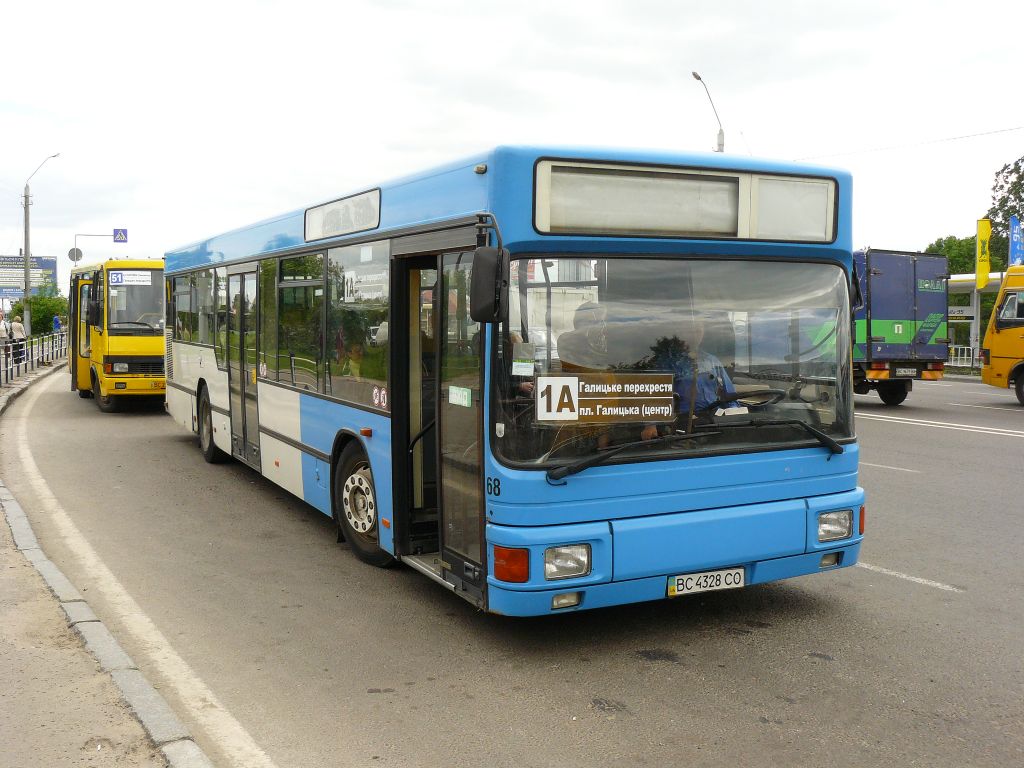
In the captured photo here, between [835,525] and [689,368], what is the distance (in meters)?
1.38

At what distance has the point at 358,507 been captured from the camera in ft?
23.5

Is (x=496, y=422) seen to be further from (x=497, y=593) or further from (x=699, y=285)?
(x=699, y=285)

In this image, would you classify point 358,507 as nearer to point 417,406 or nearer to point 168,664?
point 417,406

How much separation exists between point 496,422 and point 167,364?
34.7ft

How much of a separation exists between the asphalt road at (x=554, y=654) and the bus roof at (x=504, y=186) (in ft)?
7.34

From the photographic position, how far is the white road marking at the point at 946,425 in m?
15.7

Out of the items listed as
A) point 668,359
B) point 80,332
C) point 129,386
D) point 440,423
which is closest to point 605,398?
point 668,359

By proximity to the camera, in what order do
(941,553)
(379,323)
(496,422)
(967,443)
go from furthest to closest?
(967,443), (941,553), (379,323), (496,422)

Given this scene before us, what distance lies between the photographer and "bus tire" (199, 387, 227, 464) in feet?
Result: 38.7

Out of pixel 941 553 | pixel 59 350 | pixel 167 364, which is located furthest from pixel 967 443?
pixel 59 350

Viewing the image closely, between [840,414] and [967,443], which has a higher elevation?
[840,414]

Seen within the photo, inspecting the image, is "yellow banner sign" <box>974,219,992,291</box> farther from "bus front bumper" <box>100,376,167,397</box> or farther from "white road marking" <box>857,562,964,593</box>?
"white road marking" <box>857,562,964,593</box>

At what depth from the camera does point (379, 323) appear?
6.63m

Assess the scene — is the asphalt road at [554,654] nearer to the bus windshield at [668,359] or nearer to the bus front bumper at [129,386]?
the bus windshield at [668,359]
